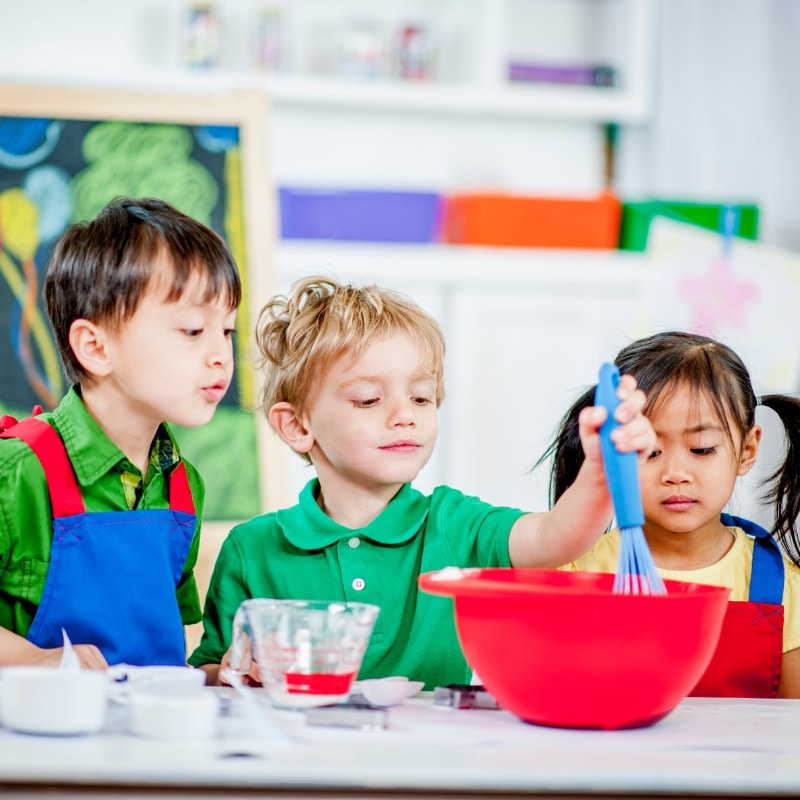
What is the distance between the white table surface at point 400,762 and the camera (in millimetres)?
709

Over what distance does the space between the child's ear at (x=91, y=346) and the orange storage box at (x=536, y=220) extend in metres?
2.16

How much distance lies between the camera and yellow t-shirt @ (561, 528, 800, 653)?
137 cm

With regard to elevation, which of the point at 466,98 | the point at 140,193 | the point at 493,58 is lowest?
the point at 140,193

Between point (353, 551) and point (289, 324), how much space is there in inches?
10.8

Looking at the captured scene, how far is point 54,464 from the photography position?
1.18 m

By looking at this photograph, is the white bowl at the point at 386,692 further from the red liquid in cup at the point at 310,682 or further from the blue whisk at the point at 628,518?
the blue whisk at the point at 628,518

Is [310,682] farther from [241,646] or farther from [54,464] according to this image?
[54,464]

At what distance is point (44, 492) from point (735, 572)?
2.51ft

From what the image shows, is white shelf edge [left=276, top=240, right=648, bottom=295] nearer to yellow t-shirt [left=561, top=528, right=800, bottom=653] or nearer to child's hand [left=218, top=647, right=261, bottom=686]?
yellow t-shirt [left=561, top=528, right=800, bottom=653]

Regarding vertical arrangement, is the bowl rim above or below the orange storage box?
below

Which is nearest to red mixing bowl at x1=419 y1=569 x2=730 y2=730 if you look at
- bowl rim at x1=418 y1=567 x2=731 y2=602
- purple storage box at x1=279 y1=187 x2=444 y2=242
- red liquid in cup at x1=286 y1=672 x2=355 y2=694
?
bowl rim at x1=418 y1=567 x2=731 y2=602

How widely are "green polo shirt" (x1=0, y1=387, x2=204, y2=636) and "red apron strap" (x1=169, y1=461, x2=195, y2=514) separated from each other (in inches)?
0.4

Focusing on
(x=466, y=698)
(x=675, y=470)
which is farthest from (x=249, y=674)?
(x=675, y=470)

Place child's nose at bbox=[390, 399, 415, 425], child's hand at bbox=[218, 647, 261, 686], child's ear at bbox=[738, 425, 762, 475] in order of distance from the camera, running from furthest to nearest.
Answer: child's ear at bbox=[738, 425, 762, 475] → child's nose at bbox=[390, 399, 415, 425] → child's hand at bbox=[218, 647, 261, 686]
